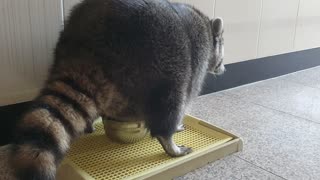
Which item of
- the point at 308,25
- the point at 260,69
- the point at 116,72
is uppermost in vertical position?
the point at 116,72

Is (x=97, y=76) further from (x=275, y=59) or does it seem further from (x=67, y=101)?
(x=275, y=59)

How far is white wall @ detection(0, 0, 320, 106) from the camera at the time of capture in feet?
4.30

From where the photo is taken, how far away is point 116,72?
3.51ft

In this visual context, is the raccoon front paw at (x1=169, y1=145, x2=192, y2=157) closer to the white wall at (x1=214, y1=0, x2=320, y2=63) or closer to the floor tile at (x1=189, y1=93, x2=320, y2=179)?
the floor tile at (x1=189, y1=93, x2=320, y2=179)

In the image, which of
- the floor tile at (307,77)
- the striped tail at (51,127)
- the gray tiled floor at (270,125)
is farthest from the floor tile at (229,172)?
the floor tile at (307,77)

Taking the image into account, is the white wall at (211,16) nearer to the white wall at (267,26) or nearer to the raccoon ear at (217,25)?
the white wall at (267,26)

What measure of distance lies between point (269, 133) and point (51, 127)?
107cm

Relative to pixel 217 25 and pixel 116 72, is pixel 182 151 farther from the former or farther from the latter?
pixel 217 25

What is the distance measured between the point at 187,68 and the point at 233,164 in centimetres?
42

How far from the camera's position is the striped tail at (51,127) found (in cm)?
84

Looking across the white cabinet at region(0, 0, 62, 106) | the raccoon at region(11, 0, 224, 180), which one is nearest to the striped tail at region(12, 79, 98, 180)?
the raccoon at region(11, 0, 224, 180)

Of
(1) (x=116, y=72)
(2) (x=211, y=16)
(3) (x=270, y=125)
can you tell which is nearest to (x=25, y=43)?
(1) (x=116, y=72)

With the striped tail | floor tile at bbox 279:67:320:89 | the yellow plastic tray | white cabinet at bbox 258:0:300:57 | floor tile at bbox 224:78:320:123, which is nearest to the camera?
the striped tail

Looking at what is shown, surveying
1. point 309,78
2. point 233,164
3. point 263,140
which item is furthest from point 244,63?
point 233,164
